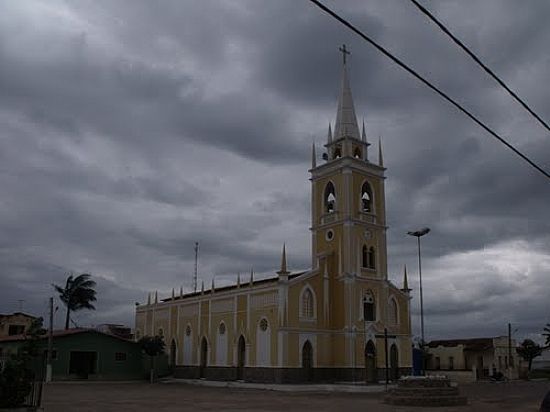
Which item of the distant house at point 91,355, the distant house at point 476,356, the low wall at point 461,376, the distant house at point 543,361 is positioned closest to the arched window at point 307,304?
the distant house at point 91,355

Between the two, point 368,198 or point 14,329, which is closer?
point 368,198

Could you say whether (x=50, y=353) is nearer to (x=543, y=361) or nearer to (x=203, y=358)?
(x=203, y=358)

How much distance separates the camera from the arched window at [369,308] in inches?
1737

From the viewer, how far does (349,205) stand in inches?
1768

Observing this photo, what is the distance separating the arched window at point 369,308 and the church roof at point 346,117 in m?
12.0

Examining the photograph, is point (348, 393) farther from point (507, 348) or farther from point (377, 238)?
point (507, 348)

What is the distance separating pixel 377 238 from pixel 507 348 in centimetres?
3008

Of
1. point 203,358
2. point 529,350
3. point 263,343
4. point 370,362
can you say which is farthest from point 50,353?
point 529,350

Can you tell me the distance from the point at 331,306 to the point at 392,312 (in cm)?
521

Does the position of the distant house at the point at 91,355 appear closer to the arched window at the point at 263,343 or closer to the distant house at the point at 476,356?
the arched window at the point at 263,343

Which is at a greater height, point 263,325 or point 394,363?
point 263,325

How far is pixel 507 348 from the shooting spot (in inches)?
2660

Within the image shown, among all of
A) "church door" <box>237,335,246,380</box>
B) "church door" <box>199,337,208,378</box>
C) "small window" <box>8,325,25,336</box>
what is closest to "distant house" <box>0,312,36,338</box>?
"small window" <box>8,325,25,336</box>

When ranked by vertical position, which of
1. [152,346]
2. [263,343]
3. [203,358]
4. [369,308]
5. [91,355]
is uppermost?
[369,308]
